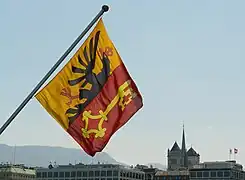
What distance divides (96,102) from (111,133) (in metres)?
1.06

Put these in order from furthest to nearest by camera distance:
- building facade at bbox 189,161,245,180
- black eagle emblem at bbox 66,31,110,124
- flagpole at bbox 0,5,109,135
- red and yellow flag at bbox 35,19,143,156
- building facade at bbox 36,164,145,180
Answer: building facade at bbox 189,161,245,180 < building facade at bbox 36,164,145,180 < black eagle emblem at bbox 66,31,110,124 < red and yellow flag at bbox 35,19,143,156 < flagpole at bbox 0,5,109,135

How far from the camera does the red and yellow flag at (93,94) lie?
2086 centimetres

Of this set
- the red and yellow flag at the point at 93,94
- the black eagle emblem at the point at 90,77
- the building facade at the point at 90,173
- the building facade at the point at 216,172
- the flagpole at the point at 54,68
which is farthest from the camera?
the building facade at the point at 216,172

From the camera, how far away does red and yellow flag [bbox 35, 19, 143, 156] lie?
20859mm

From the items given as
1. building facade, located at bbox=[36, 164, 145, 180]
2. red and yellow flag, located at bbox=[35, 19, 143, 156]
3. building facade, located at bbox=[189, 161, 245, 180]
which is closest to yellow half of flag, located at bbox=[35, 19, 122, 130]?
red and yellow flag, located at bbox=[35, 19, 143, 156]

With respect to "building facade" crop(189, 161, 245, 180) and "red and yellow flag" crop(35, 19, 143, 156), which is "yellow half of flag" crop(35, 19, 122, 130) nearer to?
"red and yellow flag" crop(35, 19, 143, 156)

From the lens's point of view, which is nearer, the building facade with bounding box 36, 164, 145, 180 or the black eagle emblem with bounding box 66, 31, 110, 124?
the black eagle emblem with bounding box 66, 31, 110, 124

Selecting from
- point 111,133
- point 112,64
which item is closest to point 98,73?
point 112,64

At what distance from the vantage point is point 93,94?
70.4 ft

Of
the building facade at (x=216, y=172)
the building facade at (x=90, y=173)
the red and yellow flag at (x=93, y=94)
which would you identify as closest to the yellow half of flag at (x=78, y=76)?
the red and yellow flag at (x=93, y=94)

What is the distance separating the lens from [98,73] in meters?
21.5

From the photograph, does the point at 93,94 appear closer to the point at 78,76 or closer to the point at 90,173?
the point at 78,76

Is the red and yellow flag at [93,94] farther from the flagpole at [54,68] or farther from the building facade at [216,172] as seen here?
the building facade at [216,172]

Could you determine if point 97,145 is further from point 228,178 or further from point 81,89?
point 228,178
